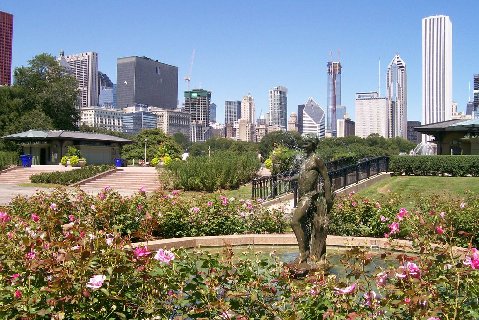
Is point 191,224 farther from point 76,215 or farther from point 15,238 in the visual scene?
point 15,238

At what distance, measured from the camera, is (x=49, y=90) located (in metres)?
55.3

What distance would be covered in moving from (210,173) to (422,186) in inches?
378

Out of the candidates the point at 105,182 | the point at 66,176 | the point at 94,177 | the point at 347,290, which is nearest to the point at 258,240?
the point at 347,290

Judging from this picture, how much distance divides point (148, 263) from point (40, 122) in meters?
52.0

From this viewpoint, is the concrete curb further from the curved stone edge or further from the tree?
the tree

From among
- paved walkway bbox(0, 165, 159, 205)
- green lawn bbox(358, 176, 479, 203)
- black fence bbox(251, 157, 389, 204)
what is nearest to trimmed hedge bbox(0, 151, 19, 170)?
paved walkway bbox(0, 165, 159, 205)

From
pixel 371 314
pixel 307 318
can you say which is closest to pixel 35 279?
pixel 307 318

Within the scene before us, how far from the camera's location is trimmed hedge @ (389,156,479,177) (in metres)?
24.3

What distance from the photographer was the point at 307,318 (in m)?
3.39

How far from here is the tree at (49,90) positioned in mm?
55000

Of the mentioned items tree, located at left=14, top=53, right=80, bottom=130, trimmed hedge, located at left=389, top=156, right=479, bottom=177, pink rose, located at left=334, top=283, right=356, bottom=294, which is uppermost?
tree, located at left=14, top=53, right=80, bottom=130

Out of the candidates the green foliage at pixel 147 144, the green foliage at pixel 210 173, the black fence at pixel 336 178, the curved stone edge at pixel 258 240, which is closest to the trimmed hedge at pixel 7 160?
the green foliage at pixel 210 173

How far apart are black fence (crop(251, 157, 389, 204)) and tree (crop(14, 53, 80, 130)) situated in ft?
133

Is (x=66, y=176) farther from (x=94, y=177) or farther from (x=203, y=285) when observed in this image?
(x=203, y=285)
